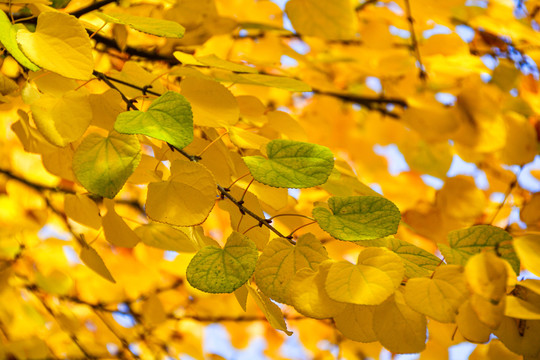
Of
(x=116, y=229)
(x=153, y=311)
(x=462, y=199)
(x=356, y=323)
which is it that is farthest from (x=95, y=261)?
(x=462, y=199)

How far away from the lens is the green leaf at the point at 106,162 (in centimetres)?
38

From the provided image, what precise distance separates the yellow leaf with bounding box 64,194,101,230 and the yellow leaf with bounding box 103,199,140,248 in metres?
0.02

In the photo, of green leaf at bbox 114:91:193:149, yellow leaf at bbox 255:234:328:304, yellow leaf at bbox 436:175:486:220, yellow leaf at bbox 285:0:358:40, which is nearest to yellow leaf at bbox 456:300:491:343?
yellow leaf at bbox 255:234:328:304

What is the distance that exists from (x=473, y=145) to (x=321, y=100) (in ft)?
2.67

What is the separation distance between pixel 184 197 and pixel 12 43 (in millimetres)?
184

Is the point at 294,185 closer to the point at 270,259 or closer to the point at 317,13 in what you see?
the point at 270,259

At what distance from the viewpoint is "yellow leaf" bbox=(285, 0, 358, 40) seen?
28.8 inches

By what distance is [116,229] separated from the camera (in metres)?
0.53

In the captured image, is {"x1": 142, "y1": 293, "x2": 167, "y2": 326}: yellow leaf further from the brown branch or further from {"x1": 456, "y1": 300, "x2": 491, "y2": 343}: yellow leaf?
{"x1": 456, "y1": 300, "x2": 491, "y2": 343}: yellow leaf

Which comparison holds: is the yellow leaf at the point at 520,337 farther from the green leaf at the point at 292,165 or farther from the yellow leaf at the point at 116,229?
the yellow leaf at the point at 116,229

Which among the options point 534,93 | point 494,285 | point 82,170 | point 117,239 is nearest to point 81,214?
point 117,239

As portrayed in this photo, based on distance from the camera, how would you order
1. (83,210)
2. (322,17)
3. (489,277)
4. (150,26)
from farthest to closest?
(322,17), (83,210), (150,26), (489,277)

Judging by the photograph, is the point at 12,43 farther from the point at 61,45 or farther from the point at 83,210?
the point at 83,210

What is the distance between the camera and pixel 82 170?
39 cm
